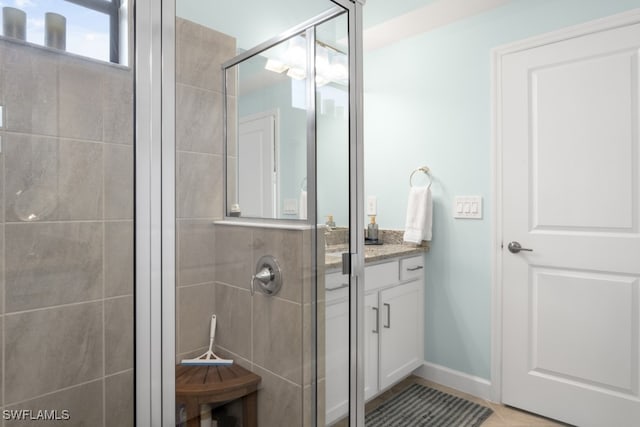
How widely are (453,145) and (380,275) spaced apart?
3.06 feet

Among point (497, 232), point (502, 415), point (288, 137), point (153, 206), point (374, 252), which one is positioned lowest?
point (502, 415)

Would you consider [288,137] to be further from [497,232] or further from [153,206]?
[497,232]

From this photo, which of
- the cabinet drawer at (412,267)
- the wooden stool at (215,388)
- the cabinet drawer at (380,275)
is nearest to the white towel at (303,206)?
the wooden stool at (215,388)

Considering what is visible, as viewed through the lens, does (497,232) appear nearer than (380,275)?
No

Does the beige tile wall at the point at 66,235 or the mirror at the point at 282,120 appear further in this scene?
the mirror at the point at 282,120

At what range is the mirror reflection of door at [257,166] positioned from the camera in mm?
755

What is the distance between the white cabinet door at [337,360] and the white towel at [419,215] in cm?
139

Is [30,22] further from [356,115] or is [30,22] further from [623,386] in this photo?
[623,386]

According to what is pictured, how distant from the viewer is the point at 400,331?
2107mm

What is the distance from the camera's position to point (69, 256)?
0.60m

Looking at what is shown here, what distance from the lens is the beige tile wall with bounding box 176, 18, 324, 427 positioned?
0.68 metres

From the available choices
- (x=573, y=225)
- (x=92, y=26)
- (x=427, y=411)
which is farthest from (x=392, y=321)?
(x=92, y=26)

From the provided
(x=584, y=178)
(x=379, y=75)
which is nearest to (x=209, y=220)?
(x=584, y=178)

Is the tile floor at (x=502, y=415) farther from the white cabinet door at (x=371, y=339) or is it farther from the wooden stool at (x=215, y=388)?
the wooden stool at (x=215, y=388)
